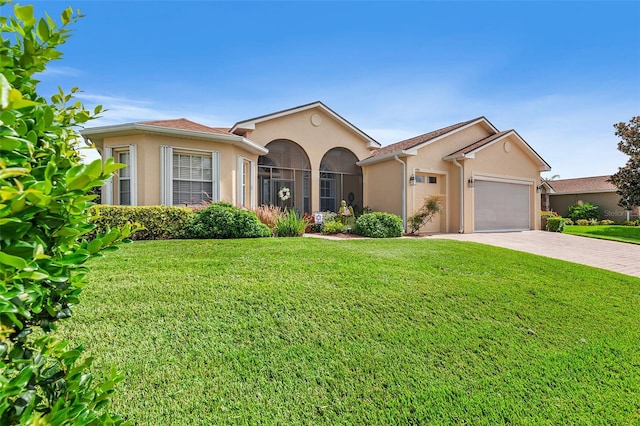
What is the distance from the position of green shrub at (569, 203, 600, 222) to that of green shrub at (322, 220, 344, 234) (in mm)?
26575

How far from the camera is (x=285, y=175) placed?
16.1m

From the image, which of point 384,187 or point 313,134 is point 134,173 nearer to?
point 313,134

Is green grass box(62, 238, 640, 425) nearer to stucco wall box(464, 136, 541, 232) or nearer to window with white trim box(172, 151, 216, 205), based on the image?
window with white trim box(172, 151, 216, 205)

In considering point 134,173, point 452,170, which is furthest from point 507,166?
point 134,173

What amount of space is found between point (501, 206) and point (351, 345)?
1699 cm

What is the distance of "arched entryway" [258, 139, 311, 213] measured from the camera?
15719 millimetres

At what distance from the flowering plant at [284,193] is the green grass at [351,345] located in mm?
10315

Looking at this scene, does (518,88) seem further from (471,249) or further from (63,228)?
(63,228)

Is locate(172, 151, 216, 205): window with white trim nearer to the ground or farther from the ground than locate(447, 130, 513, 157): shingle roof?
nearer to the ground

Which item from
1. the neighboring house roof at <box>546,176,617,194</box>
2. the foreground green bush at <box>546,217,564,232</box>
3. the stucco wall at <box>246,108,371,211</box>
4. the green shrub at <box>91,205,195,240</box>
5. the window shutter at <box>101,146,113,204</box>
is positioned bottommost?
the foreground green bush at <box>546,217,564,232</box>

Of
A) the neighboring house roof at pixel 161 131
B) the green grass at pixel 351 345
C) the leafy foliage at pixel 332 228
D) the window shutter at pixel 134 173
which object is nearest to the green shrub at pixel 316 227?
the leafy foliage at pixel 332 228

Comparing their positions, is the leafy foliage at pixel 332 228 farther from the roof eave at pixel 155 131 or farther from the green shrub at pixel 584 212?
the green shrub at pixel 584 212

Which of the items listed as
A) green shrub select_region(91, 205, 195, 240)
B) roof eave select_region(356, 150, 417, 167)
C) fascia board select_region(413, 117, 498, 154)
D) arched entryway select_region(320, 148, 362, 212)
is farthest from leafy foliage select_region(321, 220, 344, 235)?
green shrub select_region(91, 205, 195, 240)

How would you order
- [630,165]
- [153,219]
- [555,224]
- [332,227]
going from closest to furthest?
[153,219]
[332,227]
[555,224]
[630,165]
